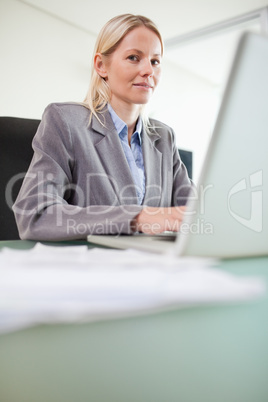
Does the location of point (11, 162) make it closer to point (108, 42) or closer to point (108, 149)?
point (108, 149)

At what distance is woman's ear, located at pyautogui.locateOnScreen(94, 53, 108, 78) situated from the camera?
1.08 m

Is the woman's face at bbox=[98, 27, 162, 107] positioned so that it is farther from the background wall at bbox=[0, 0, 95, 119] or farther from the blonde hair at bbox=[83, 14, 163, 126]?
the background wall at bbox=[0, 0, 95, 119]

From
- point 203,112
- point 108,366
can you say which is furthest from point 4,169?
point 203,112

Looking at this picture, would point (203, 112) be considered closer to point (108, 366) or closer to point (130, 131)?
point (130, 131)

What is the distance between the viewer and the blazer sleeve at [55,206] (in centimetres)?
57

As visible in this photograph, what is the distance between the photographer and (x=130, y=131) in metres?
1.11

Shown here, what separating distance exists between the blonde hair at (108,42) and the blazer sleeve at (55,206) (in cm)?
16

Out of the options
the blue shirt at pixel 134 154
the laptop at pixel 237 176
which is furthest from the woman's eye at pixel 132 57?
the laptop at pixel 237 176

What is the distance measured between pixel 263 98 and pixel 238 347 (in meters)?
0.22

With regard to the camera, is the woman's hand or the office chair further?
the office chair

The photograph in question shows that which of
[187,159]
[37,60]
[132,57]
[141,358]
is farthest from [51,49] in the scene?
[141,358]

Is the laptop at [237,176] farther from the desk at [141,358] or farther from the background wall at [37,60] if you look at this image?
the background wall at [37,60]

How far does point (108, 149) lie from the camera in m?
0.95
